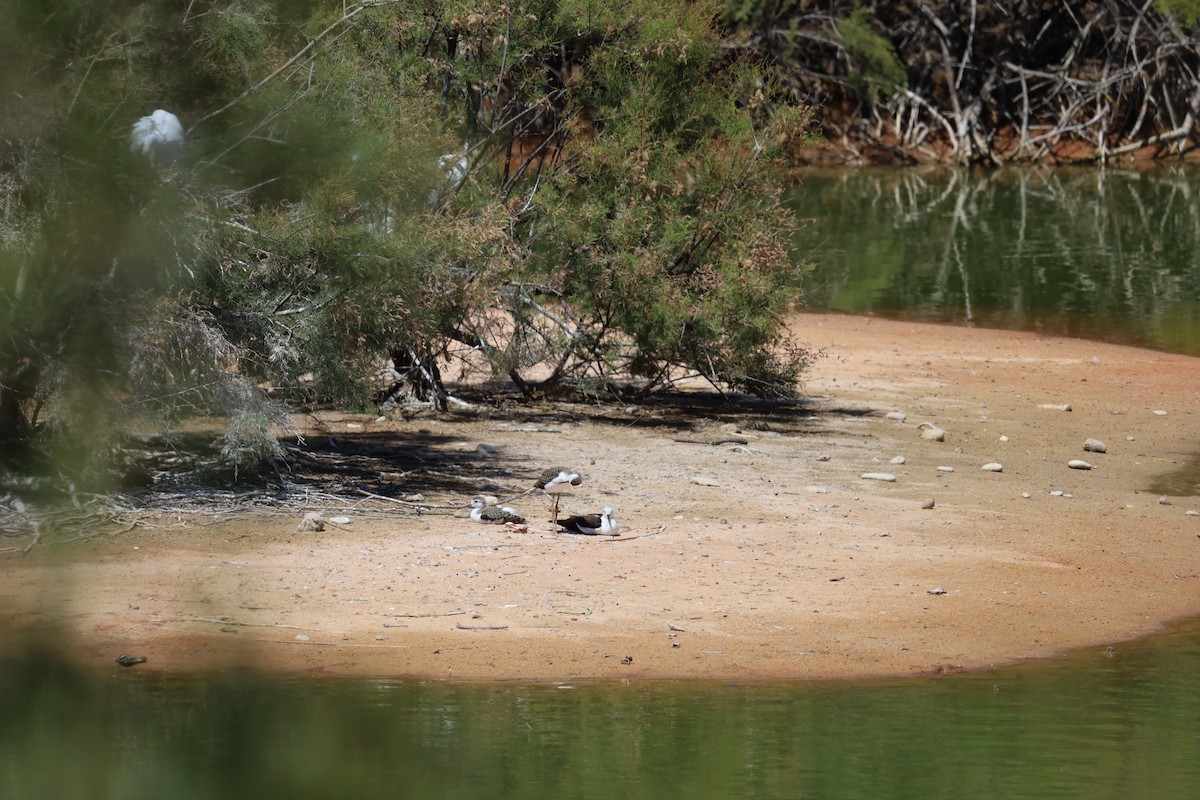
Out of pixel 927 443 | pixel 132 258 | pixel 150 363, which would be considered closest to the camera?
pixel 132 258

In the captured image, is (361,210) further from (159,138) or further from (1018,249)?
(1018,249)

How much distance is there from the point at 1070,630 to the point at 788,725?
2026 mm

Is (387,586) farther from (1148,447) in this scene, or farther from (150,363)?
A: (1148,447)

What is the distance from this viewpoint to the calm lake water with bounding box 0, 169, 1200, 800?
109 centimetres

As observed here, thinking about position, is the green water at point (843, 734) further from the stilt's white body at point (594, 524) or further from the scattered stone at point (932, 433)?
the scattered stone at point (932, 433)

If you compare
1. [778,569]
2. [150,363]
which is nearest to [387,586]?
[778,569]

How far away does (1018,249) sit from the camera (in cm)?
2473

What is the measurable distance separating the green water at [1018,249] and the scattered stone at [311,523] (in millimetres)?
6102

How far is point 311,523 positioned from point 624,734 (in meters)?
2.86

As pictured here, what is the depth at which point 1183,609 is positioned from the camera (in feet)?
24.4

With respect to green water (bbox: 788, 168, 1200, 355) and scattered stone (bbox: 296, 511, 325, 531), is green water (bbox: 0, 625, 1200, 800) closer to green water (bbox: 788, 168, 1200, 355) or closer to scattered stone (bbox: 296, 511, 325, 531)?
scattered stone (bbox: 296, 511, 325, 531)

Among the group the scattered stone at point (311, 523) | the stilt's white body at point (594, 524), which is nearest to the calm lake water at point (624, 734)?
the stilt's white body at point (594, 524)

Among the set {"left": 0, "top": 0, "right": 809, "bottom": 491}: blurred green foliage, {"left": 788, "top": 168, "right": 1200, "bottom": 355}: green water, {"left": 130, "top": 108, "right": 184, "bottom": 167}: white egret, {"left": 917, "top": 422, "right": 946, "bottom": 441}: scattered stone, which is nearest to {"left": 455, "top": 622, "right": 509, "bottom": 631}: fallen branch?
{"left": 0, "top": 0, "right": 809, "bottom": 491}: blurred green foliage

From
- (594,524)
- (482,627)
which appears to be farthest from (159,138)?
(594,524)
